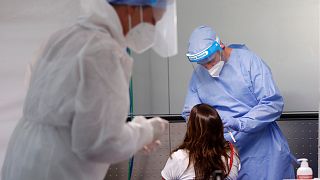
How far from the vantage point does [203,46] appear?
96.6 inches

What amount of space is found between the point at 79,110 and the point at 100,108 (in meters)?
0.05

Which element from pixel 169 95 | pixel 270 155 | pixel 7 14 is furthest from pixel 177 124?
pixel 7 14

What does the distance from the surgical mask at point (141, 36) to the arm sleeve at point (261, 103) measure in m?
1.02

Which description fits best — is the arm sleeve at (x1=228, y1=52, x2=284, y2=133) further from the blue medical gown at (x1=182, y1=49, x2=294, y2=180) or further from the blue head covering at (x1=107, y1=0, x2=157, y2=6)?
the blue head covering at (x1=107, y1=0, x2=157, y2=6)

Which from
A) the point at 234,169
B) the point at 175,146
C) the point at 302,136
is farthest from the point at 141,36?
the point at 302,136

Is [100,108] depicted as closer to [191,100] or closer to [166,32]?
[166,32]

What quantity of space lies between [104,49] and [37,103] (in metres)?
0.22

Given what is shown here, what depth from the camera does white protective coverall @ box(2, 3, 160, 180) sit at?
3.91 feet

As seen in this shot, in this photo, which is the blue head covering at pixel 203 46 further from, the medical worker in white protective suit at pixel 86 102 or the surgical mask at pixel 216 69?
the medical worker in white protective suit at pixel 86 102

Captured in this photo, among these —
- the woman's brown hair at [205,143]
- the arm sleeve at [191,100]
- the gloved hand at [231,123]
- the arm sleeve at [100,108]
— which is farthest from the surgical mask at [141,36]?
the arm sleeve at [191,100]

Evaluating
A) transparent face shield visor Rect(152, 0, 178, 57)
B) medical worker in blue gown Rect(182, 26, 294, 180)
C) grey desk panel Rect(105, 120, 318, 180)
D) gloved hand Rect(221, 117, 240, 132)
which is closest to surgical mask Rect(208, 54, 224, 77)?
medical worker in blue gown Rect(182, 26, 294, 180)

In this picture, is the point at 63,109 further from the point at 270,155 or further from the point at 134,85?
the point at 134,85

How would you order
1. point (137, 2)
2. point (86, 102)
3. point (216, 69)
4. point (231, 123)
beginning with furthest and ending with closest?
point (216, 69)
point (231, 123)
point (137, 2)
point (86, 102)

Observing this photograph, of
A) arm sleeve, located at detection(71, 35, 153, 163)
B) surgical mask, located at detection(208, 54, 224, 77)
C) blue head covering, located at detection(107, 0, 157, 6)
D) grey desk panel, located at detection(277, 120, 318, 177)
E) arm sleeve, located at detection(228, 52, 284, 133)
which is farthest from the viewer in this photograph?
grey desk panel, located at detection(277, 120, 318, 177)
